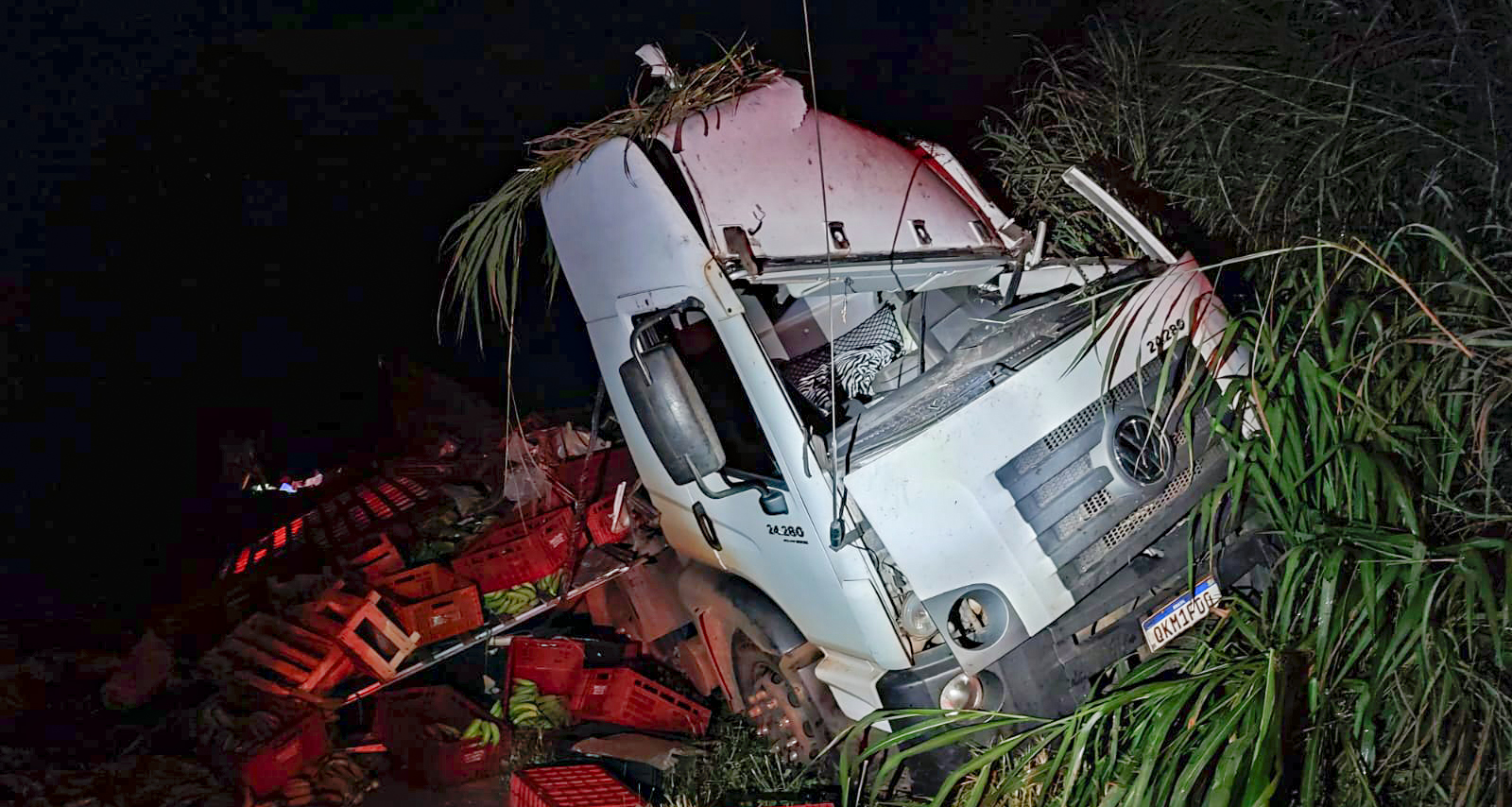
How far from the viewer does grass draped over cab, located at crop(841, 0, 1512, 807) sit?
2.67m

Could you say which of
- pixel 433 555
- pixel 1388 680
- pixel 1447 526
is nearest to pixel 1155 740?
pixel 1388 680

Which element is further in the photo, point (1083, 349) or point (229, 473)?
point (229, 473)

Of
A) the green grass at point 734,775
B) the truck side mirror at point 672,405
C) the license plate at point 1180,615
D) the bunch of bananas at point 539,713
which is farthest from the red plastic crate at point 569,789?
the license plate at point 1180,615

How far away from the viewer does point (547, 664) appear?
4.62 meters

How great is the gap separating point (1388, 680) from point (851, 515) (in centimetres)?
165

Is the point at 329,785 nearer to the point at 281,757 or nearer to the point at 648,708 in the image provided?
the point at 281,757

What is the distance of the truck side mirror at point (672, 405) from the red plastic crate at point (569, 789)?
140 cm

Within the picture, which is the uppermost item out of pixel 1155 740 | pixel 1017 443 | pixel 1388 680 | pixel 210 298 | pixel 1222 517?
pixel 210 298

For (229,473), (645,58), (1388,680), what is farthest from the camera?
(229,473)

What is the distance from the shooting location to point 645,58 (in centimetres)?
415

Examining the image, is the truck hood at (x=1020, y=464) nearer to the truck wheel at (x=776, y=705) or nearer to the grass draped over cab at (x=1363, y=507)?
the grass draped over cab at (x=1363, y=507)

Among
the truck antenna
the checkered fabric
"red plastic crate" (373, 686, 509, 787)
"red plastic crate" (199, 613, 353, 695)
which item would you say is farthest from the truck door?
"red plastic crate" (199, 613, 353, 695)

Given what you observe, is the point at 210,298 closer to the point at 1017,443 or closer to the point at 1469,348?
the point at 1017,443

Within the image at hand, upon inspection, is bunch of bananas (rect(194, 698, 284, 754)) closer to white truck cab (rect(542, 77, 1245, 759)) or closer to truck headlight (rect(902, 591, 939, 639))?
white truck cab (rect(542, 77, 1245, 759))
